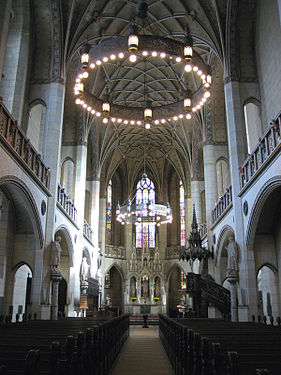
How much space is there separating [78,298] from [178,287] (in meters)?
17.6

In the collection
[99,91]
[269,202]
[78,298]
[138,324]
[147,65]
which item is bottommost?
[138,324]

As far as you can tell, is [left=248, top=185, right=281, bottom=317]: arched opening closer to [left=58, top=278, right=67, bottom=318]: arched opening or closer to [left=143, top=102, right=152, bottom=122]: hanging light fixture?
[left=143, top=102, right=152, bottom=122]: hanging light fixture

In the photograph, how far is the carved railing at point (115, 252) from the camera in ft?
121

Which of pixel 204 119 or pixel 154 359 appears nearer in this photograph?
pixel 154 359

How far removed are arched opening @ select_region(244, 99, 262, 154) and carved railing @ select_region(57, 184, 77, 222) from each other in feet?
33.4

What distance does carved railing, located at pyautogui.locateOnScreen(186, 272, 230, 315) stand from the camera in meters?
19.7

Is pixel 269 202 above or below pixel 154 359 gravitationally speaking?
above

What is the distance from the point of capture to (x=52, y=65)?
61.8 ft

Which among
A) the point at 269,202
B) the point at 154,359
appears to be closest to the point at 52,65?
the point at 269,202

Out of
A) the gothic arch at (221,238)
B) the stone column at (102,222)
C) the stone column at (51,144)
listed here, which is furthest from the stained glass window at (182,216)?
the stone column at (51,144)

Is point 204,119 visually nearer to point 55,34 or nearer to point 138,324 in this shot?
point 55,34

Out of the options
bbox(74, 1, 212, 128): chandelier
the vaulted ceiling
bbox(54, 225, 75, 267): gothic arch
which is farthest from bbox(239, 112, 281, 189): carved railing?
bbox(54, 225, 75, 267): gothic arch

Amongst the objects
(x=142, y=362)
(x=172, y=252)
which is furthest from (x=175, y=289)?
(x=142, y=362)

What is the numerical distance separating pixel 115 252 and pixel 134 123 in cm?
1974
